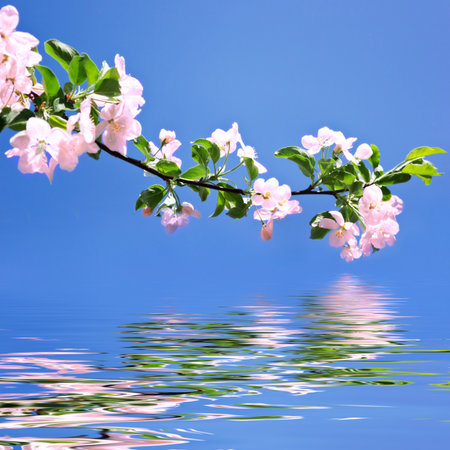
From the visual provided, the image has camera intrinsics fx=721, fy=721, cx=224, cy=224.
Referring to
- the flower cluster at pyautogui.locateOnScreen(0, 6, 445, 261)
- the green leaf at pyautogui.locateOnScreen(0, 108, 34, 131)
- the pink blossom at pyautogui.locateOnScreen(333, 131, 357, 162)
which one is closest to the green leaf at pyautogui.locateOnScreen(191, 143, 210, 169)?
the flower cluster at pyautogui.locateOnScreen(0, 6, 445, 261)

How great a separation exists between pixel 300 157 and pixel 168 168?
1.24 ft

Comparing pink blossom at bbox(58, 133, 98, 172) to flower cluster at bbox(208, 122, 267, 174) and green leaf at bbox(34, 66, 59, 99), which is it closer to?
green leaf at bbox(34, 66, 59, 99)

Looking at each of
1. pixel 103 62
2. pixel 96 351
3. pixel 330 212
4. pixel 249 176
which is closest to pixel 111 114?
pixel 103 62

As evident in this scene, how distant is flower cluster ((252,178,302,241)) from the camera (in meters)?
2.04

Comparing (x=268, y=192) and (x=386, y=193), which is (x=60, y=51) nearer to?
(x=268, y=192)

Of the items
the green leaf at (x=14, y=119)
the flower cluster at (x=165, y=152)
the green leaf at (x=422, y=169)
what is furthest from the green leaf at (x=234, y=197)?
the green leaf at (x=14, y=119)

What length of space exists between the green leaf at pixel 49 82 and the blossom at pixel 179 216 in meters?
0.65

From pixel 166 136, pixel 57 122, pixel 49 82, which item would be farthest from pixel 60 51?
pixel 166 136

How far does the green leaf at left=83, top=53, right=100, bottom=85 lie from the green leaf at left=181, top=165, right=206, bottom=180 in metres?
0.48

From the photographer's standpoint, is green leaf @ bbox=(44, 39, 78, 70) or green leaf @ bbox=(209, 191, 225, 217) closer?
green leaf @ bbox=(44, 39, 78, 70)

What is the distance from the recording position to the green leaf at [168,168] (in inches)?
80.6

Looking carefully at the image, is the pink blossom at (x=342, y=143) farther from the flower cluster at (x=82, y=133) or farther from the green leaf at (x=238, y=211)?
the flower cluster at (x=82, y=133)

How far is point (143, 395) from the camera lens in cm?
325

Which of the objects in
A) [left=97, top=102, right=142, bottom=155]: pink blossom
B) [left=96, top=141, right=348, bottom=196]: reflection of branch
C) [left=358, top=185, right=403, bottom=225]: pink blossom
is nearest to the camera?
[left=97, top=102, right=142, bottom=155]: pink blossom
